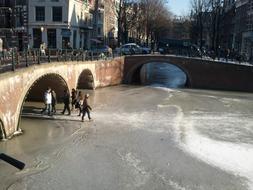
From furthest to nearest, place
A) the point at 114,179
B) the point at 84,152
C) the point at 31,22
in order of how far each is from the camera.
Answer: the point at 31,22 → the point at 84,152 → the point at 114,179

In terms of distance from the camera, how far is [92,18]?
265 feet

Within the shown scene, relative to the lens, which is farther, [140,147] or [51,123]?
[51,123]

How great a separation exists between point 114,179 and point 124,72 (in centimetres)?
3731

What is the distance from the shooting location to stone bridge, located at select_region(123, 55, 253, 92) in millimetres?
51188

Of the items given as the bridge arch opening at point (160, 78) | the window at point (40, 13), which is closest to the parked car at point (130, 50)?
the bridge arch opening at point (160, 78)

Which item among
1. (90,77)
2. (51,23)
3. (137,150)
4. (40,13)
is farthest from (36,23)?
(137,150)

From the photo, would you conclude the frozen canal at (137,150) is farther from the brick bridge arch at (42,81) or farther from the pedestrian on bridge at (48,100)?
the brick bridge arch at (42,81)

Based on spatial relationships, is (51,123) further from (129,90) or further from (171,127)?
(129,90)

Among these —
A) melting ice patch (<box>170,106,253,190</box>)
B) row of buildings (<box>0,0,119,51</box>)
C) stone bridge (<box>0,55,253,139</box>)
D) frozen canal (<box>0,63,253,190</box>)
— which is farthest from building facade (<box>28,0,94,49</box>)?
melting ice patch (<box>170,106,253,190</box>)

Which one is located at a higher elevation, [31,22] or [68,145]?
[31,22]

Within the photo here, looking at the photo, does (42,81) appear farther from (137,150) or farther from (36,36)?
(36,36)

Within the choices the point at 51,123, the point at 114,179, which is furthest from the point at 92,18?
the point at 114,179

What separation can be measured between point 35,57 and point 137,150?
11.2 m

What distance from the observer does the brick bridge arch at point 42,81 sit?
2467 centimetres
